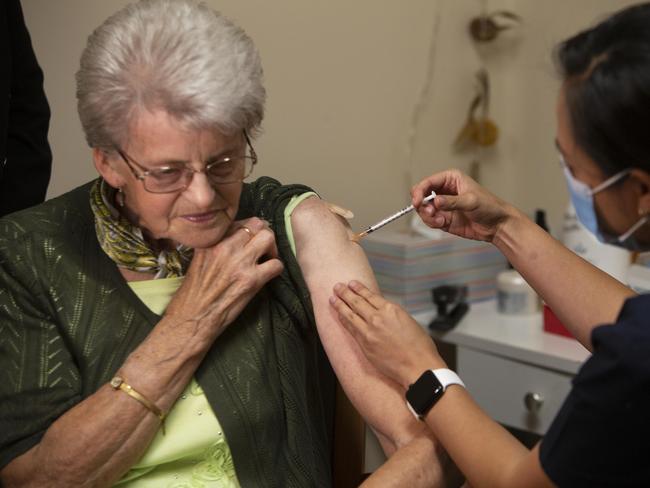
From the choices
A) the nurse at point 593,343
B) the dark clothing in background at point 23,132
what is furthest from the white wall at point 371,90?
the nurse at point 593,343

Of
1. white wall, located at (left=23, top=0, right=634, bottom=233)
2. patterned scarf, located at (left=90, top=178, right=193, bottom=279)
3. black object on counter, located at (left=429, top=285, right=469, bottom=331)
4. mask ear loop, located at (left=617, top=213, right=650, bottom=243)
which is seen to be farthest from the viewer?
black object on counter, located at (left=429, top=285, right=469, bottom=331)

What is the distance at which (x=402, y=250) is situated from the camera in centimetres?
244

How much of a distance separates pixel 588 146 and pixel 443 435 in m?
0.45

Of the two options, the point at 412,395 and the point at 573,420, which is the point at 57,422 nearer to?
the point at 412,395

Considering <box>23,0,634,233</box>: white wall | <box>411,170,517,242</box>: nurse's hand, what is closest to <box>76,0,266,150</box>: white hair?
<box>411,170,517,242</box>: nurse's hand

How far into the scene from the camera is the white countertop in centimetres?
216

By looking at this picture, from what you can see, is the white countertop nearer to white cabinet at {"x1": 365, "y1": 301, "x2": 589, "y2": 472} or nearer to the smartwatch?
white cabinet at {"x1": 365, "y1": 301, "x2": 589, "y2": 472}

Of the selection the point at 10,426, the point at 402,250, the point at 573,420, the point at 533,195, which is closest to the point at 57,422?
the point at 10,426

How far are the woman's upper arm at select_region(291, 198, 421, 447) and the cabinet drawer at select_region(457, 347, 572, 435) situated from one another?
877 millimetres

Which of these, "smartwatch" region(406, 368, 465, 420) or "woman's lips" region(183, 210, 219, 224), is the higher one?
"woman's lips" region(183, 210, 219, 224)

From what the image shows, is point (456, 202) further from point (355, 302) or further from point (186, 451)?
point (186, 451)

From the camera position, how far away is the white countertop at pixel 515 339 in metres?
2.16

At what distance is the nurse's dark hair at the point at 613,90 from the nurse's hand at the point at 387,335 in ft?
1.40

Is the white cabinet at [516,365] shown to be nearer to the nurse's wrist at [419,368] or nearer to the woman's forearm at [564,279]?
the woman's forearm at [564,279]
